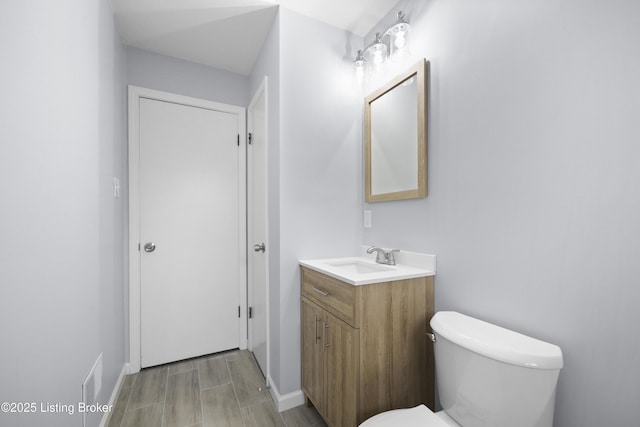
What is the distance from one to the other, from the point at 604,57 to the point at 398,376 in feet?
4.60

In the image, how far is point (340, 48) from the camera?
1.84 meters

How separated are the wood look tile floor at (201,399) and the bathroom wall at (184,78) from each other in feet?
7.24

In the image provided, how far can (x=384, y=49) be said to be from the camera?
5.37 feet

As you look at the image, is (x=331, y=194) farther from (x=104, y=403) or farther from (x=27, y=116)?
(x=104, y=403)

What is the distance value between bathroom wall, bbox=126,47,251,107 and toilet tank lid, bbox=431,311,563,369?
90.9 inches

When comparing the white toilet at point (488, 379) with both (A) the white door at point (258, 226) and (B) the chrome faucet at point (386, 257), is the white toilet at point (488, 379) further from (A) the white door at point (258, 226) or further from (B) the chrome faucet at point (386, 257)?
(A) the white door at point (258, 226)

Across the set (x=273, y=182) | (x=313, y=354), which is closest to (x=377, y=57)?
(x=273, y=182)

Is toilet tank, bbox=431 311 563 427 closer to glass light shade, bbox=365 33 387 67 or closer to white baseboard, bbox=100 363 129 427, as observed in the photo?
glass light shade, bbox=365 33 387 67

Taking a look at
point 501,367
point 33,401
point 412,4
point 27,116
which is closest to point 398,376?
point 501,367

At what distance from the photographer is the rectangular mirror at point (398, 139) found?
4.63ft

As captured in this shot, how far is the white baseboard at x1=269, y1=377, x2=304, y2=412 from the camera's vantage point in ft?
5.23

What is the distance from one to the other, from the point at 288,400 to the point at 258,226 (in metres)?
1.20

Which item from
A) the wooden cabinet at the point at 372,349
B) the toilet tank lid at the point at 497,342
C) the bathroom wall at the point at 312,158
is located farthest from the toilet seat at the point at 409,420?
the bathroom wall at the point at 312,158

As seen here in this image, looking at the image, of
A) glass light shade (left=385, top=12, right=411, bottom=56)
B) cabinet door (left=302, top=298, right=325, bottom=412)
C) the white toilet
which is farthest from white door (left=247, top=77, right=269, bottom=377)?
the white toilet
